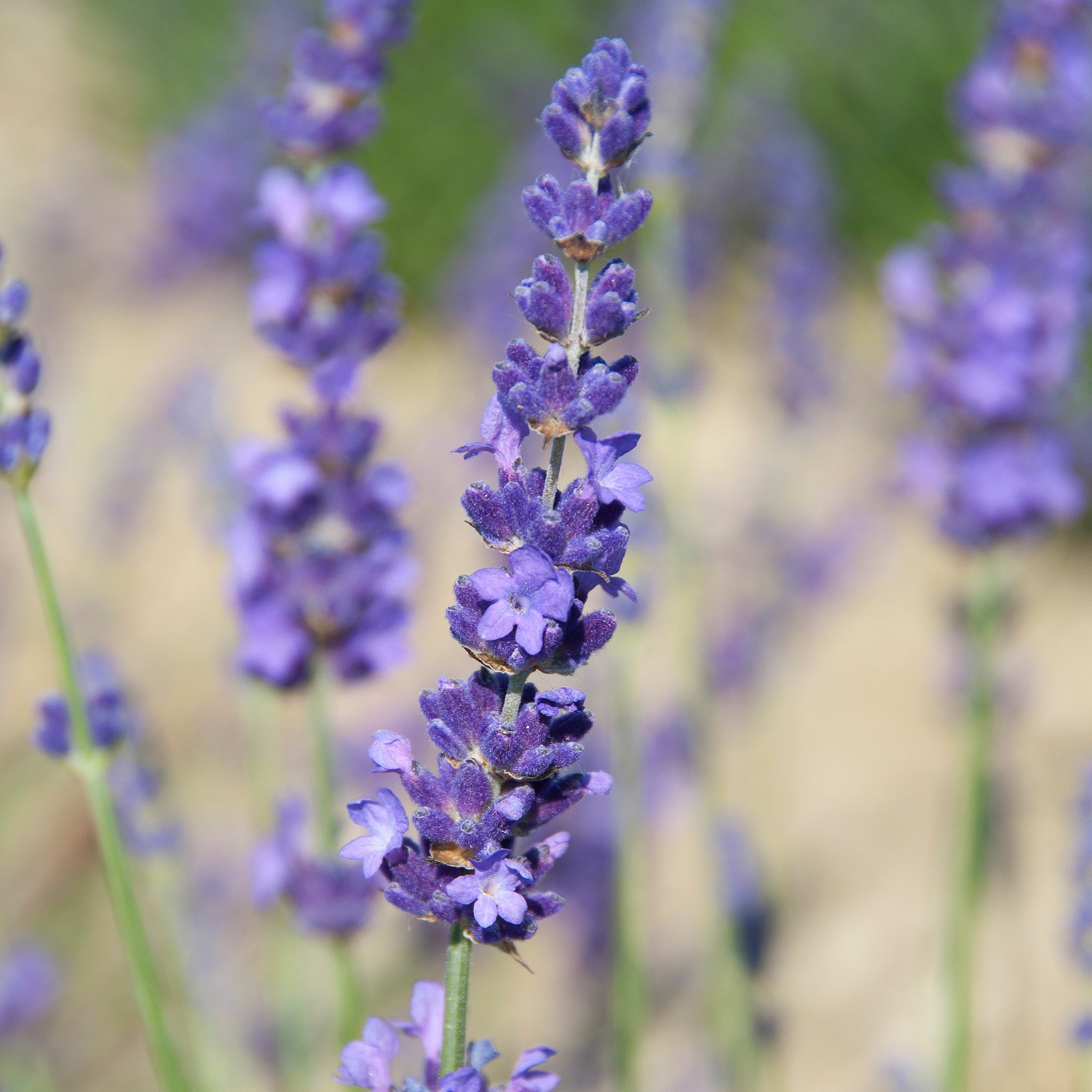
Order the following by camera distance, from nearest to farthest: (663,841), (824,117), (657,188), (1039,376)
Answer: (1039,376)
(657,188)
(663,841)
(824,117)

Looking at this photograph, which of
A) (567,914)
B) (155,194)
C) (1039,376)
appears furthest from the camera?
(155,194)

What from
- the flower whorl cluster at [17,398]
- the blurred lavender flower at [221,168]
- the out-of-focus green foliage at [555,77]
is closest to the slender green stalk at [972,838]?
the flower whorl cluster at [17,398]

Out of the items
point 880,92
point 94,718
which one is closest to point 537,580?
point 94,718

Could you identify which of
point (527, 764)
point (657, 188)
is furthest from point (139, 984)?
point (657, 188)

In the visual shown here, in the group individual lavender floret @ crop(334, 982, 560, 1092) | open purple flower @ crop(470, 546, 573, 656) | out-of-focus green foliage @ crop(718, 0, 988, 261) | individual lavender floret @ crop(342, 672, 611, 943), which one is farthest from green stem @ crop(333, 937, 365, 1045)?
out-of-focus green foliage @ crop(718, 0, 988, 261)

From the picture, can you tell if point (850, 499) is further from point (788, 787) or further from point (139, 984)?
point (139, 984)

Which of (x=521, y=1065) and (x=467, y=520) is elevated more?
(x=467, y=520)

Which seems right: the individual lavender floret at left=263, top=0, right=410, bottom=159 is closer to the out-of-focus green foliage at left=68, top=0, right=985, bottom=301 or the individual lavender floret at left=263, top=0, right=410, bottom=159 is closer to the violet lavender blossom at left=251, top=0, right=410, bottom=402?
the violet lavender blossom at left=251, top=0, right=410, bottom=402
